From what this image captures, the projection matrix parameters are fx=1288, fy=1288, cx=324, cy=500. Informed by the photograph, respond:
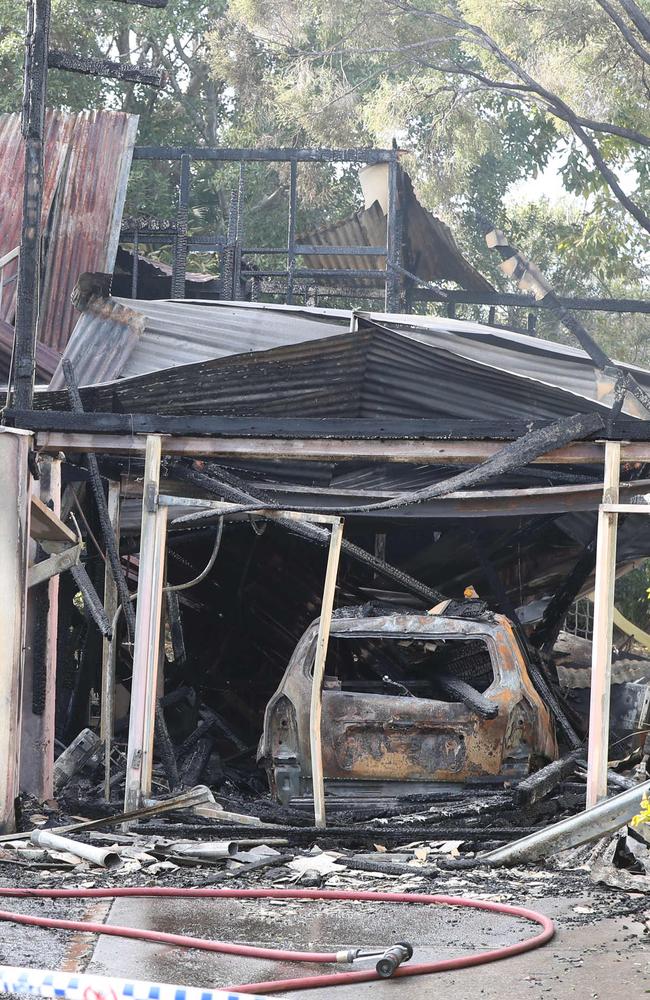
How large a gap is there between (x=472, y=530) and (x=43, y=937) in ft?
25.2

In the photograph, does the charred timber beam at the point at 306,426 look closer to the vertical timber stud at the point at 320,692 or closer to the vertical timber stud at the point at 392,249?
the vertical timber stud at the point at 320,692

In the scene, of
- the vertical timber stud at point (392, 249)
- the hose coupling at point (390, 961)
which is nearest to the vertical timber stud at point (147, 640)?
the hose coupling at point (390, 961)

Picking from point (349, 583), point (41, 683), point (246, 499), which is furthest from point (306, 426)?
point (349, 583)

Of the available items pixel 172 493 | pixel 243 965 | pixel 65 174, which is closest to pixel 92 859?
pixel 243 965

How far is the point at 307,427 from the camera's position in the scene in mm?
8961

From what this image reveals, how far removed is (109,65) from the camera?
33.0 ft

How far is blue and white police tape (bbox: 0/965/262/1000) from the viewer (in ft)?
12.1

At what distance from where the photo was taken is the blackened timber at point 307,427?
28.8 ft

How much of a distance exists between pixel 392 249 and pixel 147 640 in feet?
38.3

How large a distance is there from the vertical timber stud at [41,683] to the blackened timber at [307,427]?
0.64 meters

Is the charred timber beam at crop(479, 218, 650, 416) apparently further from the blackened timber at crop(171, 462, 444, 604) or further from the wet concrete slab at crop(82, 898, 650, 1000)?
the wet concrete slab at crop(82, 898, 650, 1000)

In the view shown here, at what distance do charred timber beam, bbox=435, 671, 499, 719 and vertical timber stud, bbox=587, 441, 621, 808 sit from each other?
2.36 feet

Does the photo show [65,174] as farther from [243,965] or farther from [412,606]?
[243,965]

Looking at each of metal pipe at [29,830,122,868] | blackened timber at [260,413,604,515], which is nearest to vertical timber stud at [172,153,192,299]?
blackened timber at [260,413,604,515]
